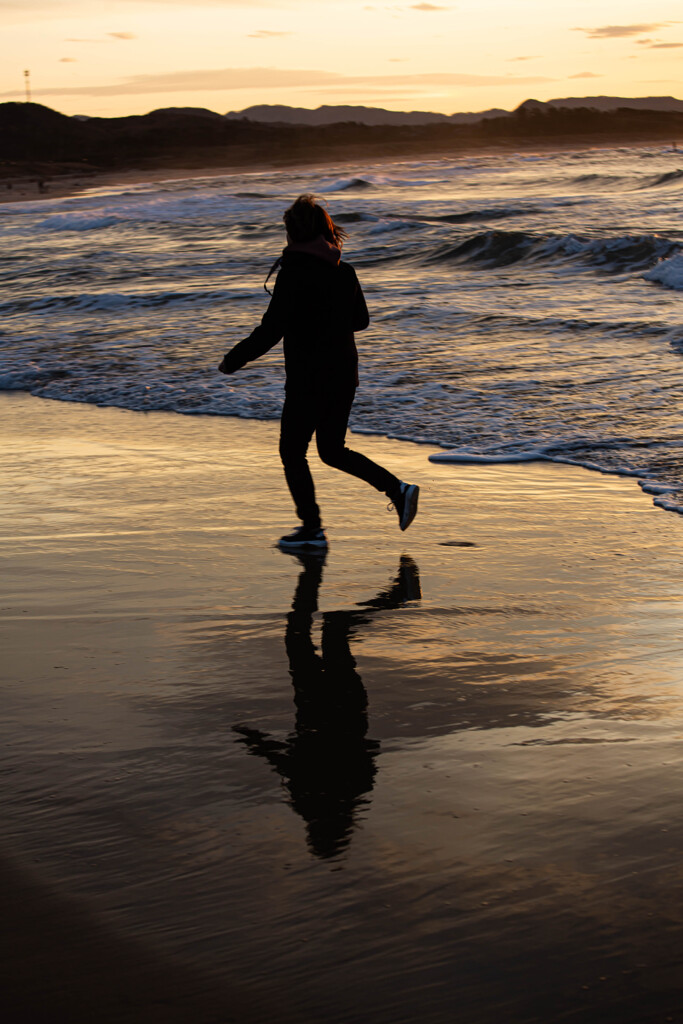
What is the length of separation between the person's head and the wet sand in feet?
4.41

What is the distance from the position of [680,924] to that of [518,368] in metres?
7.22

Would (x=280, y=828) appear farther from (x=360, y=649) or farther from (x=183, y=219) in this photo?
(x=183, y=219)

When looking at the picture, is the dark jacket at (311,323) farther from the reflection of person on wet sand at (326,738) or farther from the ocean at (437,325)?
the ocean at (437,325)

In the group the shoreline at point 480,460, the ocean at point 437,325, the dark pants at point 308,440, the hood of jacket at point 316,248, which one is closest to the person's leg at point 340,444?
the dark pants at point 308,440

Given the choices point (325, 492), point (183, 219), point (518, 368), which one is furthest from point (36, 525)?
point (183, 219)

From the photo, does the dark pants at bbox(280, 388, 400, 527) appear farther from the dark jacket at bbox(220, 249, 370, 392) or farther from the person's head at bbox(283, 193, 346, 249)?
the person's head at bbox(283, 193, 346, 249)

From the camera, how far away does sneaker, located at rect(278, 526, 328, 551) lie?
179 inches

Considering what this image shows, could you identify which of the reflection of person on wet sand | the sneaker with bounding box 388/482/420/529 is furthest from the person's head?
the reflection of person on wet sand

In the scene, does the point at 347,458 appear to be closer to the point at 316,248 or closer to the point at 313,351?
the point at 313,351

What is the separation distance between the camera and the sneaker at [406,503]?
478cm

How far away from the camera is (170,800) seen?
2445 mm

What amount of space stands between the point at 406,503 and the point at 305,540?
1.69 ft

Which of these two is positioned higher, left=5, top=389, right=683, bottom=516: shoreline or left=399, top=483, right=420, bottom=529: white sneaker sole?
left=399, top=483, right=420, bottom=529: white sneaker sole

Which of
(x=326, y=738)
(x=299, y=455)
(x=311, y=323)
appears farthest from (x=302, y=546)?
(x=326, y=738)
